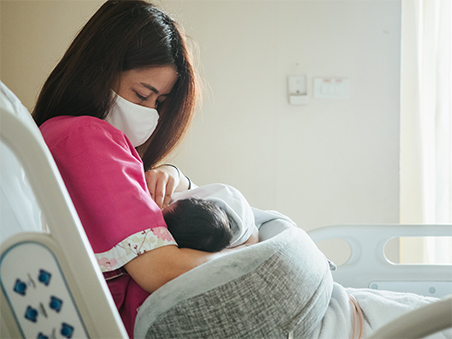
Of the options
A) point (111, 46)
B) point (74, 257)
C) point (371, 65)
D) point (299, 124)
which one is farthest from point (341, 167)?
point (74, 257)

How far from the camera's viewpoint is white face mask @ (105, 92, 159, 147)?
95cm

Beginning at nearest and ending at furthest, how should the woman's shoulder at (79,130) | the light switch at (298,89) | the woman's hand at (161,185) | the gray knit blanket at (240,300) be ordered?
the gray knit blanket at (240,300) → the woman's shoulder at (79,130) → the woman's hand at (161,185) → the light switch at (298,89)

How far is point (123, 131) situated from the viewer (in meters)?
1.00

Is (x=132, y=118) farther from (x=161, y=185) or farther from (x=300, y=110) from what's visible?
(x=300, y=110)

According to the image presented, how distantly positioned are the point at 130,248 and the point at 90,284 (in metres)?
0.22

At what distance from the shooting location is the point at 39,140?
1.57 feet

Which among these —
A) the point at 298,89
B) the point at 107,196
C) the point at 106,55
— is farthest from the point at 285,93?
the point at 107,196

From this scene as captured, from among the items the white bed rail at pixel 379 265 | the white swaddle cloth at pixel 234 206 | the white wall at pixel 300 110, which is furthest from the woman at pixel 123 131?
the white wall at pixel 300 110

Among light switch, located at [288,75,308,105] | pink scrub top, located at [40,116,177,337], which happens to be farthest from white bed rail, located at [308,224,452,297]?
light switch, located at [288,75,308,105]

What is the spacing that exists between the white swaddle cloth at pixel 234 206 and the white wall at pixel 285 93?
133 cm

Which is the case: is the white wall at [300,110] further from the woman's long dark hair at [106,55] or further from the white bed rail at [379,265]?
the woman's long dark hair at [106,55]

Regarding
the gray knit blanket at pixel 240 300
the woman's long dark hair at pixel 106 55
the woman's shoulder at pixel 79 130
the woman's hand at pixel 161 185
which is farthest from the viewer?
the woman's hand at pixel 161 185

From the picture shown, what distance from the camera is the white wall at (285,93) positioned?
91.8 inches

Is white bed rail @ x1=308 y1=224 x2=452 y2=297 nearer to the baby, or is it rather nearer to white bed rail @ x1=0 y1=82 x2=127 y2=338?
the baby
